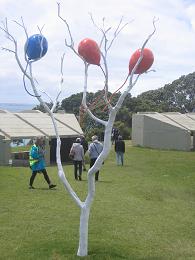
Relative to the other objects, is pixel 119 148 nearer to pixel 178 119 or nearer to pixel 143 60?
pixel 178 119

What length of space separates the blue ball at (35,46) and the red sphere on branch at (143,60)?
1.50m

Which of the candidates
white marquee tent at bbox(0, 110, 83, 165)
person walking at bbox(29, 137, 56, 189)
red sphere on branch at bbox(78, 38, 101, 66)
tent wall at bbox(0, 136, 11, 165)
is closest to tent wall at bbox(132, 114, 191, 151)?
white marquee tent at bbox(0, 110, 83, 165)

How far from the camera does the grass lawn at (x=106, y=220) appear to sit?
314 inches

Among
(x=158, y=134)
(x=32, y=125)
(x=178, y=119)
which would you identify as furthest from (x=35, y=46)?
(x=178, y=119)

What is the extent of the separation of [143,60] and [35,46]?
1778mm

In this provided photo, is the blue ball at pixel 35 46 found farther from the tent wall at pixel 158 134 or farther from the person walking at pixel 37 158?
the tent wall at pixel 158 134

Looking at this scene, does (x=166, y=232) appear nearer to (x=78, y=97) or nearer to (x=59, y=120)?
(x=59, y=120)

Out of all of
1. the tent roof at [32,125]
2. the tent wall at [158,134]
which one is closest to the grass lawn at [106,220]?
the tent roof at [32,125]

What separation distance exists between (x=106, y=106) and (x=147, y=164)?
54.9 ft

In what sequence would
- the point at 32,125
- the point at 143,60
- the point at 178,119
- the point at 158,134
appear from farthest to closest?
the point at 178,119 → the point at 158,134 → the point at 32,125 → the point at 143,60

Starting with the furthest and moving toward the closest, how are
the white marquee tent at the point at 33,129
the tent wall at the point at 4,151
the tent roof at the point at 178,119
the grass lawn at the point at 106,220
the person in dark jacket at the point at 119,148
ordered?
the tent roof at the point at 178,119, the person in dark jacket at the point at 119,148, the white marquee tent at the point at 33,129, the tent wall at the point at 4,151, the grass lawn at the point at 106,220

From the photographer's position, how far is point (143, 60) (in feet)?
25.3

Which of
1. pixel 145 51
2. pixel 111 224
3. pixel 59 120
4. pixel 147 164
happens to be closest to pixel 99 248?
pixel 111 224

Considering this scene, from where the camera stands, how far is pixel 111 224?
987 cm
